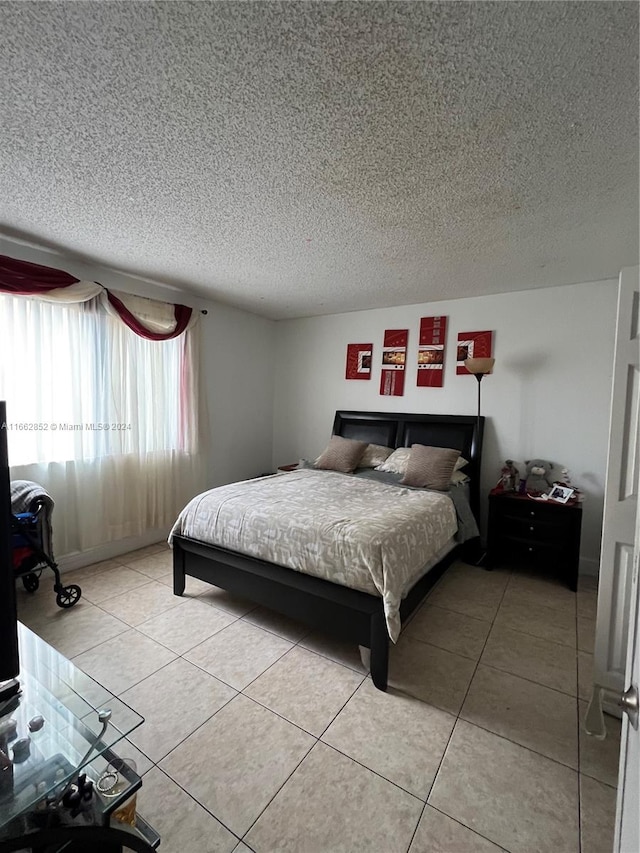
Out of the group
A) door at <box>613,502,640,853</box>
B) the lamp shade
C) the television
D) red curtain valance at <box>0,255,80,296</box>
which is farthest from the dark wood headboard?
the television

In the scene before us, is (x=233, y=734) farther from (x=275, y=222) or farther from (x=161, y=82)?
(x=275, y=222)

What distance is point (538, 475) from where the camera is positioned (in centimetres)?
323

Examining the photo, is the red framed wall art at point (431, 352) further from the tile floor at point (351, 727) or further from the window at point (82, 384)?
the window at point (82, 384)

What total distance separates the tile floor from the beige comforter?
42cm

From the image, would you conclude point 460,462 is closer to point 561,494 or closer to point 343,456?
point 561,494

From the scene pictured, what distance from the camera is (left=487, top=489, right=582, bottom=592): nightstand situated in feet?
9.21

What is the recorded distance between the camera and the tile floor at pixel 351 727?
3.96 ft

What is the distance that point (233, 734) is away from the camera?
1533 mm

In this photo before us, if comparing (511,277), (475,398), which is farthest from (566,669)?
(511,277)

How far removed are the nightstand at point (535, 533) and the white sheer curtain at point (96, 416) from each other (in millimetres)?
3001

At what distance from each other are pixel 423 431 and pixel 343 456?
2.90 ft

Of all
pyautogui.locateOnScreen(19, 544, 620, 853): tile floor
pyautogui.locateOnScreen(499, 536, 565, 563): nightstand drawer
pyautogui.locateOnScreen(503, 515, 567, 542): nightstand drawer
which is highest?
pyautogui.locateOnScreen(503, 515, 567, 542): nightstand drawer

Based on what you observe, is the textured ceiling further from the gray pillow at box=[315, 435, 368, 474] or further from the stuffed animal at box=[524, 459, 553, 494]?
the gray pillow at box=[315, 435, 368, 474]

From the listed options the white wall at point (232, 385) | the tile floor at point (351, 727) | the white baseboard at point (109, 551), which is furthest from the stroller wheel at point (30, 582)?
the white wall at point (232, 385)
